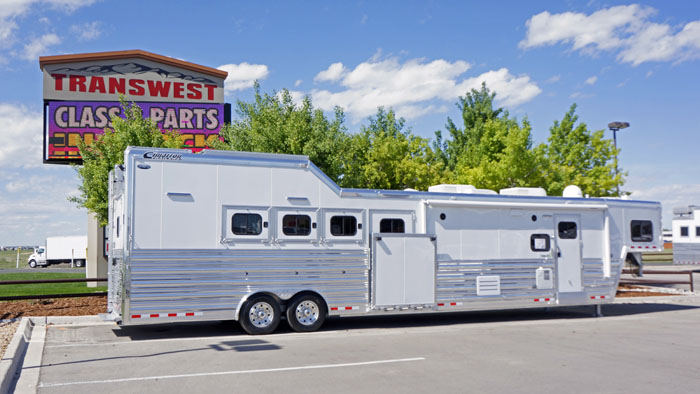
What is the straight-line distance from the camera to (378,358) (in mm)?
9523

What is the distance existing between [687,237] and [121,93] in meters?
31.9

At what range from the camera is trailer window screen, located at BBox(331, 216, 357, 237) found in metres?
12.5

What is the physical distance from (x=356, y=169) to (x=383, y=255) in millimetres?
10568

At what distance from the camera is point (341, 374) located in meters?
8.33

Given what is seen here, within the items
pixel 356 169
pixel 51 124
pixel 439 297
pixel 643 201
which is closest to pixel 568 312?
pixel 643 201

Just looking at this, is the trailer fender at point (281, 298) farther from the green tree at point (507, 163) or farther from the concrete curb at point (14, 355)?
the green tree at point (507, 163)

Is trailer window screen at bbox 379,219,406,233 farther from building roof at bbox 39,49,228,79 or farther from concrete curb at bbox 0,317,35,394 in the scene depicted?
building roof at bbox 39,49,228,79

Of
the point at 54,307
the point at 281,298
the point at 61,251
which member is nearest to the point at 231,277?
the point at 281,298

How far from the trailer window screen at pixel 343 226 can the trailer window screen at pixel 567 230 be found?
17.9 ft

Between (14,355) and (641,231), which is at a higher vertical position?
(641,231)

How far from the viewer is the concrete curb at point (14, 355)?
7520 mm

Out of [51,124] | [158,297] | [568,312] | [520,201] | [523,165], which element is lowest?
[568,312]

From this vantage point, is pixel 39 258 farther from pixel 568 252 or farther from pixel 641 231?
pixel 641 231

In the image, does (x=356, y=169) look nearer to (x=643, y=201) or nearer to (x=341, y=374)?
(x=643, y=201)
